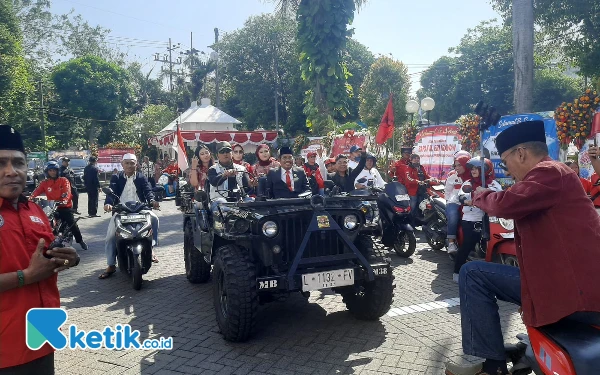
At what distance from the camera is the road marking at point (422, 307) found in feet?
18.5

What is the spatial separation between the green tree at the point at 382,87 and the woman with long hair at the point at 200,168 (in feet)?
79.5

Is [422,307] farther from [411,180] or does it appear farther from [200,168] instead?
[411,180]

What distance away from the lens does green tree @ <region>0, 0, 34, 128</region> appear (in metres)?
31.1

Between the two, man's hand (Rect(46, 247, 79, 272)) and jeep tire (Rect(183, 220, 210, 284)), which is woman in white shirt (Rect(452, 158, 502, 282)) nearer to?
jeep tire (Rect(183, 220, 210, 284))

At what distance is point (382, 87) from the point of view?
31422 millimetres

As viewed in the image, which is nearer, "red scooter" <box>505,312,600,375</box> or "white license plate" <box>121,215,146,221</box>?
"red scooter" <box>505,312,600,375</box>

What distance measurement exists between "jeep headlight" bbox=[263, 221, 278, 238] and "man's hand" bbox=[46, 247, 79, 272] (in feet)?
7.95

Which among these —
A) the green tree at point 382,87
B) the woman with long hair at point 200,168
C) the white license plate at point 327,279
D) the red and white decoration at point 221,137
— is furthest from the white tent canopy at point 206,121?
the white license plate at point 327,279

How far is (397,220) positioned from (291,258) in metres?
3.99

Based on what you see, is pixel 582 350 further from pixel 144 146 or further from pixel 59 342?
pixel 144 146

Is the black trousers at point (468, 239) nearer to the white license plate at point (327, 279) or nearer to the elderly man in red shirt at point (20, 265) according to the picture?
the white license plate at point (327, 279)

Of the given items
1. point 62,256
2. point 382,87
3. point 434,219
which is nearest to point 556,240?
point 62,256

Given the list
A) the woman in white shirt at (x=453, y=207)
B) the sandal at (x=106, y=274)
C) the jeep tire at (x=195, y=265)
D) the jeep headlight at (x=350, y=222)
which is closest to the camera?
the jeep headlight at (x=350, y=222)

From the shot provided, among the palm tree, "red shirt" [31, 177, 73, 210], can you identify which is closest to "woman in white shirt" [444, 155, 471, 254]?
the palm tree
